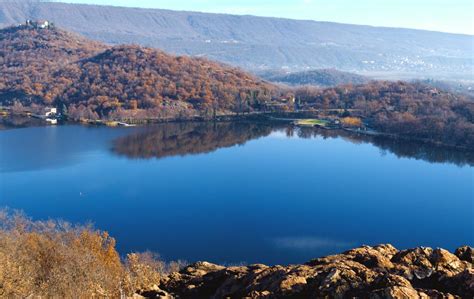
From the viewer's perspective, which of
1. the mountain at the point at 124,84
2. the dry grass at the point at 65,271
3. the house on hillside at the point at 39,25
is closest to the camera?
the dry grass at the point at 65,271

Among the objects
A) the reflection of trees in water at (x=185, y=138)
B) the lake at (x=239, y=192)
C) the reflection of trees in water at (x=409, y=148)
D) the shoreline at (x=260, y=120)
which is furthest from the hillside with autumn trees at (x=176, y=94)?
the lake at (x=239, y=192)

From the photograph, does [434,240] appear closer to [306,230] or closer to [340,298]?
[306,230]

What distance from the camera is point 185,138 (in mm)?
29469

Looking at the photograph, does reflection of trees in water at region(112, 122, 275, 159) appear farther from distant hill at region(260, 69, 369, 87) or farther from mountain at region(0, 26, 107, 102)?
distant hill at region(260, 69, 369, 87)

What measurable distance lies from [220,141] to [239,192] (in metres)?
10.8

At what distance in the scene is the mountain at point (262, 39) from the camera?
107562 millimetres

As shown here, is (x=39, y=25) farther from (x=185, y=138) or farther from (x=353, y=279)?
(x=353, y=279)

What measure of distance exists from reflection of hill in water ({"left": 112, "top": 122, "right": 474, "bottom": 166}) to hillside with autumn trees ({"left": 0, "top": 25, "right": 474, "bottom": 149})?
7.14 ft

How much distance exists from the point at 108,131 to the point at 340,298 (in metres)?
28.8

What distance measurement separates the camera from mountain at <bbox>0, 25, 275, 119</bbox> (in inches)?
1489

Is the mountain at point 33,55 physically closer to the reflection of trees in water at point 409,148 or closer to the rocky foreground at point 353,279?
the reflection of trees in water at point 409,148

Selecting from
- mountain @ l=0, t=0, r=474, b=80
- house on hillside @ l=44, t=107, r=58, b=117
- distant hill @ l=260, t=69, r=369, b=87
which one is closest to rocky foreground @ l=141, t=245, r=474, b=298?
house on hillside @ l=44, t=107, r=58, b=117

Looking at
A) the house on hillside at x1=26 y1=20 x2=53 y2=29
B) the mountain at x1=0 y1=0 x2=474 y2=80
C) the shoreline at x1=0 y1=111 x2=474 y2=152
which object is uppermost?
the mountain at x1=0 y1=0 x2=474 y2=80

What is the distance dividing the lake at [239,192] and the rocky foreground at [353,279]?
713cm
